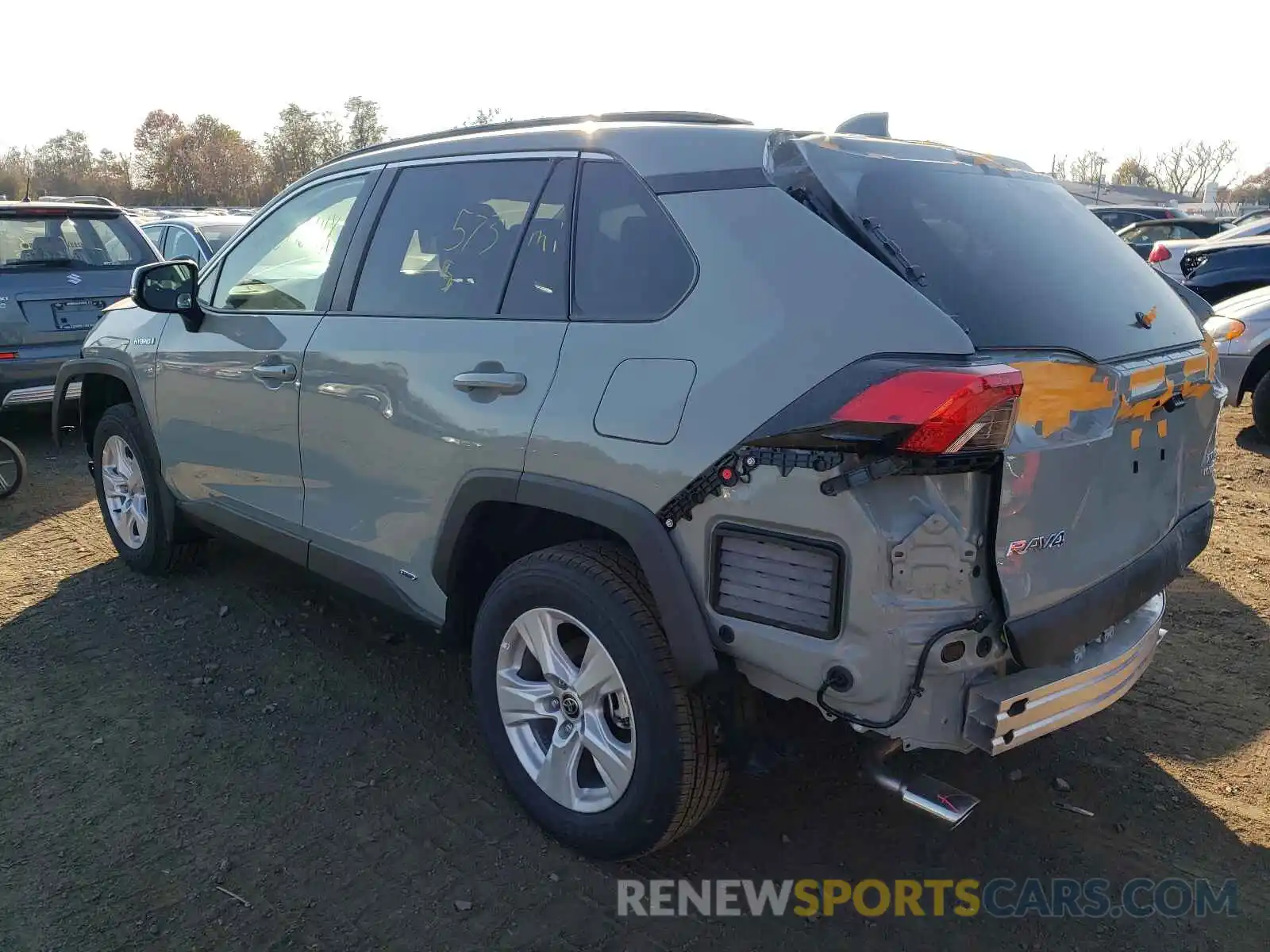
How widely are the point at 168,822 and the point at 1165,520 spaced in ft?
10.1

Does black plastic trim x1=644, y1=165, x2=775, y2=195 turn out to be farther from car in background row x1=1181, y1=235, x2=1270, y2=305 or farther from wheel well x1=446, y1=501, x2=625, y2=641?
car in background row x1=1181, y1=235, x2=1270, y2=305

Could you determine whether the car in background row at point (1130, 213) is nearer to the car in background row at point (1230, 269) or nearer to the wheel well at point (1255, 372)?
the car in background row at point (1230, 269)

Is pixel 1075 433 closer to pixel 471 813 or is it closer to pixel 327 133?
pixel 471 813

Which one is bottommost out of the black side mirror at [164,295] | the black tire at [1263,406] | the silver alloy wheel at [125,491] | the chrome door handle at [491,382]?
the black tire at [1263,406]

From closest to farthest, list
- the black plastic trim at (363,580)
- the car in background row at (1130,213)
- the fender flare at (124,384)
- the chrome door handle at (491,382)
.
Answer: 1. the chrome door handle at (491,382)
2. the black plastic trim at (363,580)
3. the fender flare at (124,384)
4. the car in background row at (1130,213)

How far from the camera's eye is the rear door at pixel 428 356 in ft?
9.13

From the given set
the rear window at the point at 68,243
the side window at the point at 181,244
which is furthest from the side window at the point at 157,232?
the rear window at the point at 68,243

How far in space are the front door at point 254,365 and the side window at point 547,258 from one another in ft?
3.18

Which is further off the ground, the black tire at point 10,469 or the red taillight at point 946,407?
the red taillight at point 946,407

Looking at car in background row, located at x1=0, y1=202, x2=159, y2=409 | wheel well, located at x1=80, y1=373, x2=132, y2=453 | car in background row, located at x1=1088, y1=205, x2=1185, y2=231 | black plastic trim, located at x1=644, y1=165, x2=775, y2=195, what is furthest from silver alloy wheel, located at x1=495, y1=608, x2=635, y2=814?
car in background row, located at x1=1088, y1=205, x2=1185, y2=231

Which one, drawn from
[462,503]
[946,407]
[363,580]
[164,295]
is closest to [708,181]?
[946,407]

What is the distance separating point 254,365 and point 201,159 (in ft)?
210

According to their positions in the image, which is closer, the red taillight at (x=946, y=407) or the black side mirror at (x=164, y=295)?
the red taillight at (x=946, y=407)

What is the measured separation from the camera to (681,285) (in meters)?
2.44
